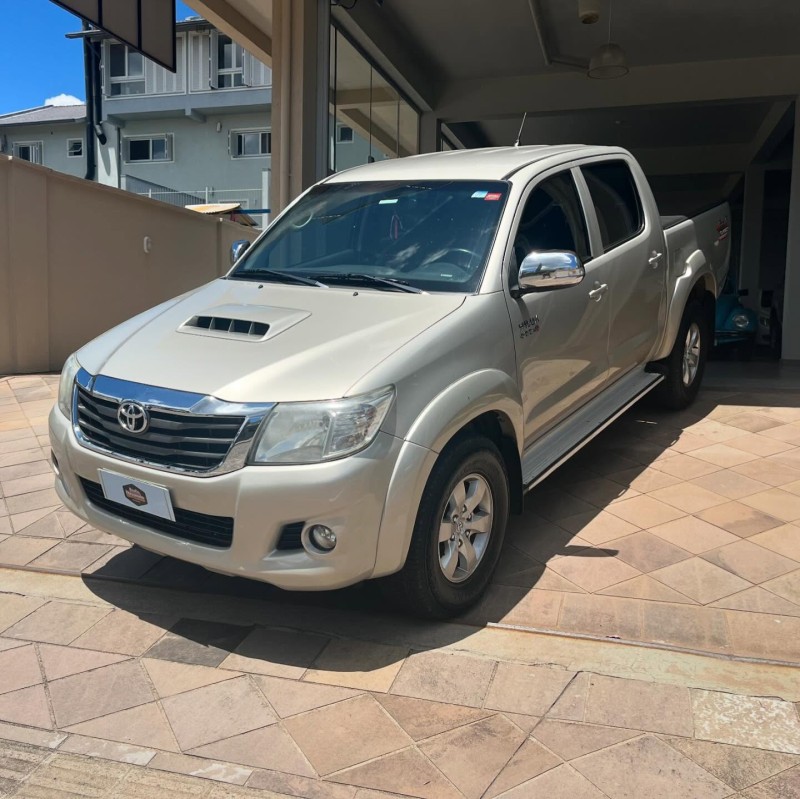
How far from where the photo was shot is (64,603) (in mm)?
3514

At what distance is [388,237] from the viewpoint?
3.96 meters

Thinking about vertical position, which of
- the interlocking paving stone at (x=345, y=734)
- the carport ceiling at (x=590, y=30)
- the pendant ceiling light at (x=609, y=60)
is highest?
the carport ceiling at (x=590, y=30)

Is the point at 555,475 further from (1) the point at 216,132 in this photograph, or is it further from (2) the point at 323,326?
(1) the point at 216,132

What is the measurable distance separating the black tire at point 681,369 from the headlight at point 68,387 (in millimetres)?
4109

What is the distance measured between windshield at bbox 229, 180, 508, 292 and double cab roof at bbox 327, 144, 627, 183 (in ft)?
0.22

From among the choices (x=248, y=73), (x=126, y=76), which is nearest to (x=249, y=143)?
(x=248, y=73)

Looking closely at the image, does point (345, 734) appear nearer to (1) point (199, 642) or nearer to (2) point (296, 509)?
(2) point (296, 509)

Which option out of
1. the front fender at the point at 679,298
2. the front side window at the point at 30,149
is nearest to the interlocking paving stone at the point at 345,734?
the front fender at the point at 679,298

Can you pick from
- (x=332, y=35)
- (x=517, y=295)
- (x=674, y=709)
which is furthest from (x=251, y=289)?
(x=332, y=35)

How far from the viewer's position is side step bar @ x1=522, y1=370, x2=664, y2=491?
149 inches

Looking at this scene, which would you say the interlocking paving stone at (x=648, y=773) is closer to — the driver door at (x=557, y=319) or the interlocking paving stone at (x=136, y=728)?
the interlocking paving stone at (x=136, y=728)

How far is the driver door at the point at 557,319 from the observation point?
3.69 metres

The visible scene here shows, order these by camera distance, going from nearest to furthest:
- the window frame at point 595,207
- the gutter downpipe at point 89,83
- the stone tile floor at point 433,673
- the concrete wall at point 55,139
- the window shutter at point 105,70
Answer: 1. the stone tile floor at point 433,673
2. the window frame at point 595,207
3. the gutter downpipe at point 89,83
4. the window shutter at point 105,70
5. the concrete wall at point 55,139

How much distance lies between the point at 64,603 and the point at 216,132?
30.4 m
